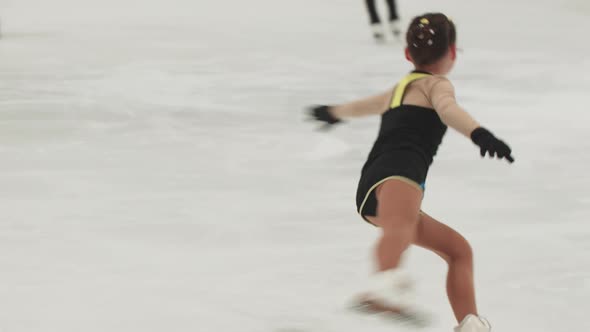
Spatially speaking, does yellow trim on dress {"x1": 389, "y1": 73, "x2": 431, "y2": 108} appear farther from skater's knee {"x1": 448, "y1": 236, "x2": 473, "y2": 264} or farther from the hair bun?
skater's knee {"x1": 448, "y1": 236, "x2": 473, "y2": 264}

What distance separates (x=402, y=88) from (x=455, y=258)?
348 mm

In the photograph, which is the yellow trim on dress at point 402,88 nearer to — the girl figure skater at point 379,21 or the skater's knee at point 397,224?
the skater's knee at point 397,224

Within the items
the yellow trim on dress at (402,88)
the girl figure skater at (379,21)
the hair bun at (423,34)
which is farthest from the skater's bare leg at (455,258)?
the girl figure skater at (379,21)

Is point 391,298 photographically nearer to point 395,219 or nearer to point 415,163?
point 395,219

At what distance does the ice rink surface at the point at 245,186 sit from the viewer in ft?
7.70

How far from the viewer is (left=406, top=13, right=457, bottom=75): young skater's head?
6.20 feet

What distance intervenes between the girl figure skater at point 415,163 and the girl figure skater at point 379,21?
4.95 metres

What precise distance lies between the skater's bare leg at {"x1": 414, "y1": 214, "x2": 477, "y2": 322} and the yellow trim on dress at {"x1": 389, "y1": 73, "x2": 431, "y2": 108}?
23 centimetres

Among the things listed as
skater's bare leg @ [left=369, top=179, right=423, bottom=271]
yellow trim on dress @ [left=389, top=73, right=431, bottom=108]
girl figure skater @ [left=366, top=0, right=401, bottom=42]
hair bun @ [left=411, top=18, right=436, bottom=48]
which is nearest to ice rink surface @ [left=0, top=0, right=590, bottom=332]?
girl figure skater @ [left=366, top=0, right=401, bottom=42]

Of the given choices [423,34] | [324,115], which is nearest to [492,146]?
[423,34]

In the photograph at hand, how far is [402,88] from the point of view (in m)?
1.94

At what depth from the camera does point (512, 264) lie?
2621 millimetres

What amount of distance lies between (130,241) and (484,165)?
1.52 m

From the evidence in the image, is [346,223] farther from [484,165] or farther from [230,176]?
[484,165]
